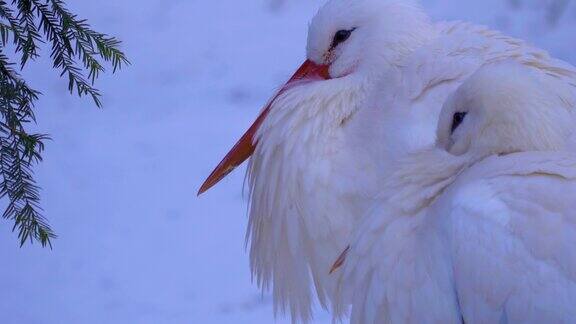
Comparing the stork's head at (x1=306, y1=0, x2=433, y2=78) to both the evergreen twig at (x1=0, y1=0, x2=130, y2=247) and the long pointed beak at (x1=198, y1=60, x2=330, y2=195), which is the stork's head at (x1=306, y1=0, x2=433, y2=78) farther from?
the evergreen twig at (x1=0, y1=0, x2=130, y2=247)

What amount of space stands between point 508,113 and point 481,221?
246 mm

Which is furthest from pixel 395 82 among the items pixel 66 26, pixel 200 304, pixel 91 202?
pixel 91 202

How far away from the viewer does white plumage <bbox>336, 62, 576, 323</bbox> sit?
61.3 inches

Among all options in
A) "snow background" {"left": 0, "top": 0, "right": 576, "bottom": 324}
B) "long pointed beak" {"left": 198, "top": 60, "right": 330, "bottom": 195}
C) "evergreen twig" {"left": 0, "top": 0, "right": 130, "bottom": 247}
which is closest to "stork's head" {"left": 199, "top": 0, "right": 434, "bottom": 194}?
"long pointed beak" {"left": 198, "top": 60, "right": 330, "bottom": 195}

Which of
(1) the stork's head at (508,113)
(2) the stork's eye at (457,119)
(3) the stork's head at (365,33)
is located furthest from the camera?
(3) the stork's head at (365,33)

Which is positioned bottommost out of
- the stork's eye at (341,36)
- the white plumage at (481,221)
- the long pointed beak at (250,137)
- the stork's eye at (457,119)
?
the white plumage at (481,221)

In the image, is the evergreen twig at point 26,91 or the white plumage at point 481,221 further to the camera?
the evergreen twig at point 26,91

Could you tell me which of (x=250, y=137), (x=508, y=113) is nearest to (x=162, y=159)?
(x=250, y=137)

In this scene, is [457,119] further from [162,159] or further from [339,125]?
[162,159]

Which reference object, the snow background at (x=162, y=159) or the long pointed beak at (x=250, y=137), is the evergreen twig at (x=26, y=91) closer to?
the long pointed beak at (x=250, y=137)

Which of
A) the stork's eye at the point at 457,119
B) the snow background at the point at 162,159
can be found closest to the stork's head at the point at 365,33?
the stork's eye at the point at 457,119

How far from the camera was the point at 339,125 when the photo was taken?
230 centimetres

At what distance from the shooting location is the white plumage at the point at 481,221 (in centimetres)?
156

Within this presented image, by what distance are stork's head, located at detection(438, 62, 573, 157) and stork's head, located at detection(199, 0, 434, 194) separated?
1.53 ft
